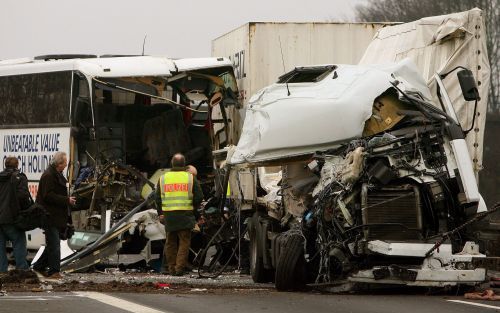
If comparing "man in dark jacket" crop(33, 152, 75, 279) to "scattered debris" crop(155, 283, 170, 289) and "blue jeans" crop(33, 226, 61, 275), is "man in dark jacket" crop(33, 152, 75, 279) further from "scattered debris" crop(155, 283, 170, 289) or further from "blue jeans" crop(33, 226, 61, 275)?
"scattered debris" crop(155, 283, 170, 289)

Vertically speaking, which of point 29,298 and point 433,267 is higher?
point 433,267

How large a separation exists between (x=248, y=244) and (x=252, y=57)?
3105 millimetres

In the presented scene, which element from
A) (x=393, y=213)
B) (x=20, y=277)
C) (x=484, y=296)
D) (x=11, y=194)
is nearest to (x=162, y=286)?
(x=20, y=277)

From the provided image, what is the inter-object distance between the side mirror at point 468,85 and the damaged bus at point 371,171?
0.05ft

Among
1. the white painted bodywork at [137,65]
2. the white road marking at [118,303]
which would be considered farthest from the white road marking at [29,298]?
the white painted bodywork at [137,65]

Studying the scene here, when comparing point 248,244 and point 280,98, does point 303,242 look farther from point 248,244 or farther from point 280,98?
point 248,244

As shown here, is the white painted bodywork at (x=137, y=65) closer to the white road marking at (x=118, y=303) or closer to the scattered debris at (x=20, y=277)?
the scattered debris at (x=20, y=277)

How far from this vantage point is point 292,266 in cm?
1570

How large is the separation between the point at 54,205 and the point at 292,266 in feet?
13.2

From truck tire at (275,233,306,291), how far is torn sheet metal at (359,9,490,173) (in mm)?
2463

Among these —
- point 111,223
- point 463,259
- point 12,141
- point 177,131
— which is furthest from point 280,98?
point 12,141

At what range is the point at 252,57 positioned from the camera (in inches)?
843

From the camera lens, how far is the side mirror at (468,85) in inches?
622

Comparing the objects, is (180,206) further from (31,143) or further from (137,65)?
(31,143)
